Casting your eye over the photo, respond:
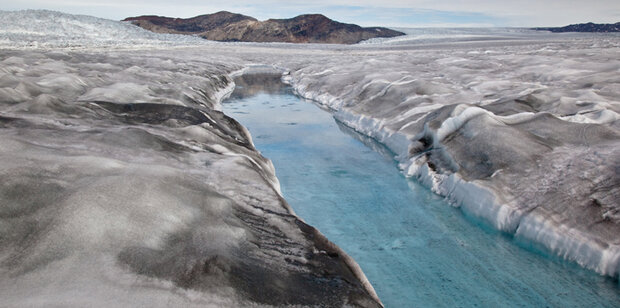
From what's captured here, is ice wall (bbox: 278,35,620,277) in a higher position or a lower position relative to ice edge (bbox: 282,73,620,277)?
higher

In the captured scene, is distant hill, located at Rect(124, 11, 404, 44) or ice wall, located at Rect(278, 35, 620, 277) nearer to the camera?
ice wall, located at Rect(278, 35, 620, 277)

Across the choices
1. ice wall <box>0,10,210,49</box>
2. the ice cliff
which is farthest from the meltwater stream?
ice wall <box>0,10,210,49</box>

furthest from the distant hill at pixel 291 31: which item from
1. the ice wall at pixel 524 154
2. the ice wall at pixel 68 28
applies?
the ice wall at pixel 524 154

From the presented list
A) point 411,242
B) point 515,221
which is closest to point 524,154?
point 515,221

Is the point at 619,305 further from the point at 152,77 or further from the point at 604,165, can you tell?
the point at 152,77

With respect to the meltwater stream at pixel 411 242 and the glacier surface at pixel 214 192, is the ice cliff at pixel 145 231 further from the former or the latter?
the meltwater stream at pixel 411 242

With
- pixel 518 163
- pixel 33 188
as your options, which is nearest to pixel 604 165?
pixel 518 163

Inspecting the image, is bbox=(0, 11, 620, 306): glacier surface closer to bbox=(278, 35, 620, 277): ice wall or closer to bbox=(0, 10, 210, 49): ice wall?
bbox=(278, 35, 620, 277): ice wall

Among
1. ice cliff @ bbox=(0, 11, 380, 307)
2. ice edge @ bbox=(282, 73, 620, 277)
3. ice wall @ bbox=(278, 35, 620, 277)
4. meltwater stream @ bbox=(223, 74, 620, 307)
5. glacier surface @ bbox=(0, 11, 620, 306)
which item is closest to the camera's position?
ice cliff @ bbox=(0, 11, 380, 307)

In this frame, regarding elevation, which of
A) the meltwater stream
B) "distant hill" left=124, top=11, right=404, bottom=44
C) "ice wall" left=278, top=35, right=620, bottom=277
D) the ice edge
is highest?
"distant hill" left=124, top=11, right=404, bottom=44
